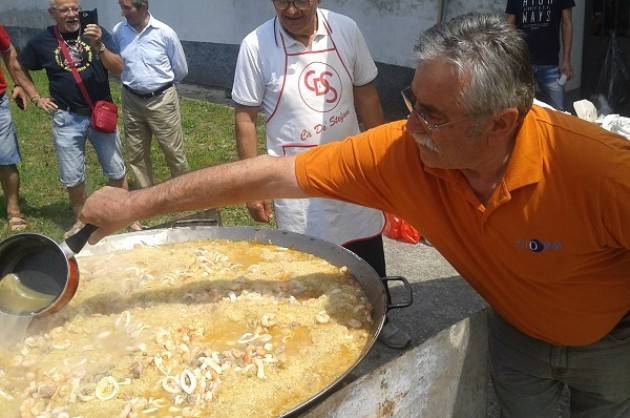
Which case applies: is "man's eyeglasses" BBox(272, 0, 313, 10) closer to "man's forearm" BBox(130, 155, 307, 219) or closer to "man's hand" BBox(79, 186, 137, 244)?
"man's forearm" BBox(130, 155, 307, 219)

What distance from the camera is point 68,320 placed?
2570mm

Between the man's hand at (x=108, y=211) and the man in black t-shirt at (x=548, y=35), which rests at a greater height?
the man's hand at (x=108, y=211)

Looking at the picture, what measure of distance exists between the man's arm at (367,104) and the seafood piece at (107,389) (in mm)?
2201

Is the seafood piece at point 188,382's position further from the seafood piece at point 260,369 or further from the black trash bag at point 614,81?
the black trash bag at point 614,81

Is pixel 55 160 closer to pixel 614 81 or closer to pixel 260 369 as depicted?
pixel 614 81

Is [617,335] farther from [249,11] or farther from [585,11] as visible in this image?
[249,11]

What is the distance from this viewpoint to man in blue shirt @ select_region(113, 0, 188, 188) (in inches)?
267

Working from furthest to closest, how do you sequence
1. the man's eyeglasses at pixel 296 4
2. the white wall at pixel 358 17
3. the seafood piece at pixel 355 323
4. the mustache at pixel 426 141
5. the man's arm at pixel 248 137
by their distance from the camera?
the white wall at pixel 358 17 < the man's arm at pixel 248 137 < the man's eyeglasses at pixel 296 4 < the seafood piece at pixel 355 323 < the mustache at pixel 426 141

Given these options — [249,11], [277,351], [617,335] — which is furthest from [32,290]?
[249,11]

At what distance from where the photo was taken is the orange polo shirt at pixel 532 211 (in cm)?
206

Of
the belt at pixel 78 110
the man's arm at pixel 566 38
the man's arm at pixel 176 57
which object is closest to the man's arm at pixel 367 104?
the belt at pixel 78 110

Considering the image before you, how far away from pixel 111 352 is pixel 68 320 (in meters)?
0.29

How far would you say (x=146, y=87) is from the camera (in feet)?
22.1

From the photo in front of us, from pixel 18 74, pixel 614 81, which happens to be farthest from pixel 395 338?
pixel 614 81
